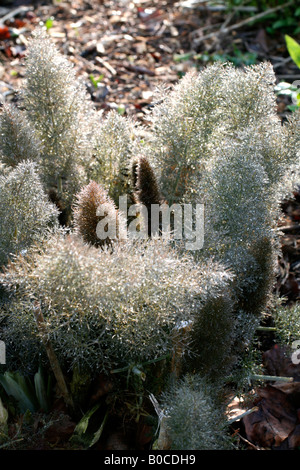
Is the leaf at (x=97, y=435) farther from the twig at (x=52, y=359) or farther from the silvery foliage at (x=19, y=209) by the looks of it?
the silvery foliage at (x=19, y=209)

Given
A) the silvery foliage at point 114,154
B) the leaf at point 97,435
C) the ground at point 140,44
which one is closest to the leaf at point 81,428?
the leaf at point 97,435

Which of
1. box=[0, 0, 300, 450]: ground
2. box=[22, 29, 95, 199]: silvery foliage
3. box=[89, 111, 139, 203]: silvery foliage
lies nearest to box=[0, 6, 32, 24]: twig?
box=[0, 0, 300, 450]: ground

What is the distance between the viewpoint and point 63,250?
1129 millimetres

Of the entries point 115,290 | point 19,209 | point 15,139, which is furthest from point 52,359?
point 15,139

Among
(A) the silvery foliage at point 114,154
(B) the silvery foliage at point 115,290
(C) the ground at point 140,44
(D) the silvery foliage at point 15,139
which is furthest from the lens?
(C) the ground at point 140,44

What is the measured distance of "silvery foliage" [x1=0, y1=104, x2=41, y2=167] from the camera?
1.67m

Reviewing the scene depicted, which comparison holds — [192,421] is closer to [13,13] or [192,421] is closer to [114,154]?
[114,154]

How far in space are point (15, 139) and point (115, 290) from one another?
741mm

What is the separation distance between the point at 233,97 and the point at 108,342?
0.92m

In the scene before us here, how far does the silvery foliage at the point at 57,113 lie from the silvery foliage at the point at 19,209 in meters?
0.35

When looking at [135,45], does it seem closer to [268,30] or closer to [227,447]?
[268,30]

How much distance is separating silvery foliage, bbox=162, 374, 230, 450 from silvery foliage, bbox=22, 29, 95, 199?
908 mm

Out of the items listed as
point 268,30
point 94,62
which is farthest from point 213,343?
point 268,30

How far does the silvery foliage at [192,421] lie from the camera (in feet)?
3.89
